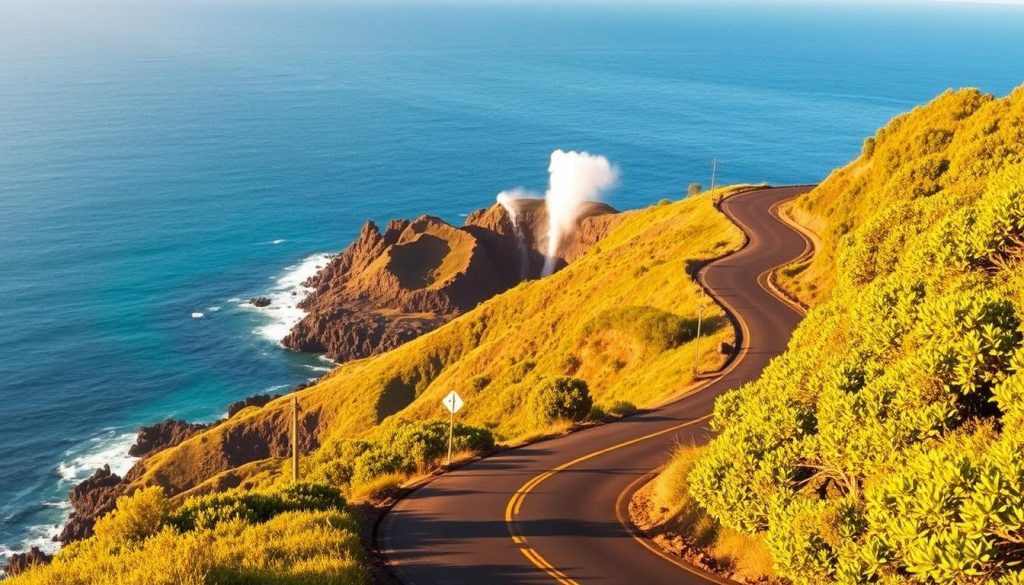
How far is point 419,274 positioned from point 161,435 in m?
41.1

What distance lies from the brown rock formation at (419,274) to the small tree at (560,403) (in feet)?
183

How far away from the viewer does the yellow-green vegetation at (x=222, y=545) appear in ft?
50.9

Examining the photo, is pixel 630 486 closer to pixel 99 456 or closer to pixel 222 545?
pixel 222 545

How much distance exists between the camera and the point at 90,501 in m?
59.4

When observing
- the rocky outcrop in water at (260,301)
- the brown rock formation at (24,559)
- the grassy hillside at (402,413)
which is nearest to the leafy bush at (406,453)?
the grassy hillside at (402,413)

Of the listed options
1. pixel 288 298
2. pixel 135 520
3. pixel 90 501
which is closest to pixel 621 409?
pixel 135 520

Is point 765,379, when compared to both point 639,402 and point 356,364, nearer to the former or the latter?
point 639,402

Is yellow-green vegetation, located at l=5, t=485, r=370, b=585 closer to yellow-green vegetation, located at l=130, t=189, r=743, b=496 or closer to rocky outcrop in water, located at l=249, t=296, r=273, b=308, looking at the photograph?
yellow-green vegetation, located at l=130, t=189, r=743, b=496

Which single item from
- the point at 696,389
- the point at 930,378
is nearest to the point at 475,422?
the point at 696,389

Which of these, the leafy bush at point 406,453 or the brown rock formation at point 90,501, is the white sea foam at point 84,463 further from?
the leafy bush at point 406,453

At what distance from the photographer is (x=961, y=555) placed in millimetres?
9031

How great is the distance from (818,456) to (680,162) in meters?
164

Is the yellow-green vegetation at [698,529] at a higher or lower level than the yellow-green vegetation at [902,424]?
lower

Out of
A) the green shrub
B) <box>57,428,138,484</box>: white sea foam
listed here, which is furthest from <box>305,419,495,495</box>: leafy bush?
<box>57,428,138,484</box>: white sea foam
